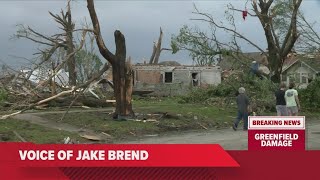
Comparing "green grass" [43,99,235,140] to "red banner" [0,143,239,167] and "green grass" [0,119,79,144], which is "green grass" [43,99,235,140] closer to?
"green grass" [0,119,79,144]

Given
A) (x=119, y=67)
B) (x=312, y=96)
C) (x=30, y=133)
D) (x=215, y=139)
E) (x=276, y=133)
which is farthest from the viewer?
(x=312, y=96)

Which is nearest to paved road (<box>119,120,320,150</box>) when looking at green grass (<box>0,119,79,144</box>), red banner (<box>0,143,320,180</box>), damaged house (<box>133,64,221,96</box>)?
green grass (<box>0,119,79,144</box>)

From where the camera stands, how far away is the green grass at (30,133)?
618 inches

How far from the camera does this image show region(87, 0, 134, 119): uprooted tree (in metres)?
20.1

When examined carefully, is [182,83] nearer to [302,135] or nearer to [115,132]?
[115,132]

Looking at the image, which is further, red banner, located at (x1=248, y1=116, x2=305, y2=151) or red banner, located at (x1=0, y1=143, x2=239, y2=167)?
red banner, located at (x1=248, y1=116, x2=305, y2=151)

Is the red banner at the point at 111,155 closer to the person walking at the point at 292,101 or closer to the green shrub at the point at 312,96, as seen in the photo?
the person walking at the point at 292,101

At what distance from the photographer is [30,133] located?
16719mm

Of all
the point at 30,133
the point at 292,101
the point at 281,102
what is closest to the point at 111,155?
the point at 30,133

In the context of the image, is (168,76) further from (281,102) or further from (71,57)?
(281,102)

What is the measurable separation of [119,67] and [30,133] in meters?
4.97

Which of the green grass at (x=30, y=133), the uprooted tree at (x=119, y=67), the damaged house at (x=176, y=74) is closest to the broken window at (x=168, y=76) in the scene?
the damaged house at (x=176, y=74)

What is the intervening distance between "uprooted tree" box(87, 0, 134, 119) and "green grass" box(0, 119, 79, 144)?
3.57m

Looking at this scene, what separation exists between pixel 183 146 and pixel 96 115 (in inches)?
652
